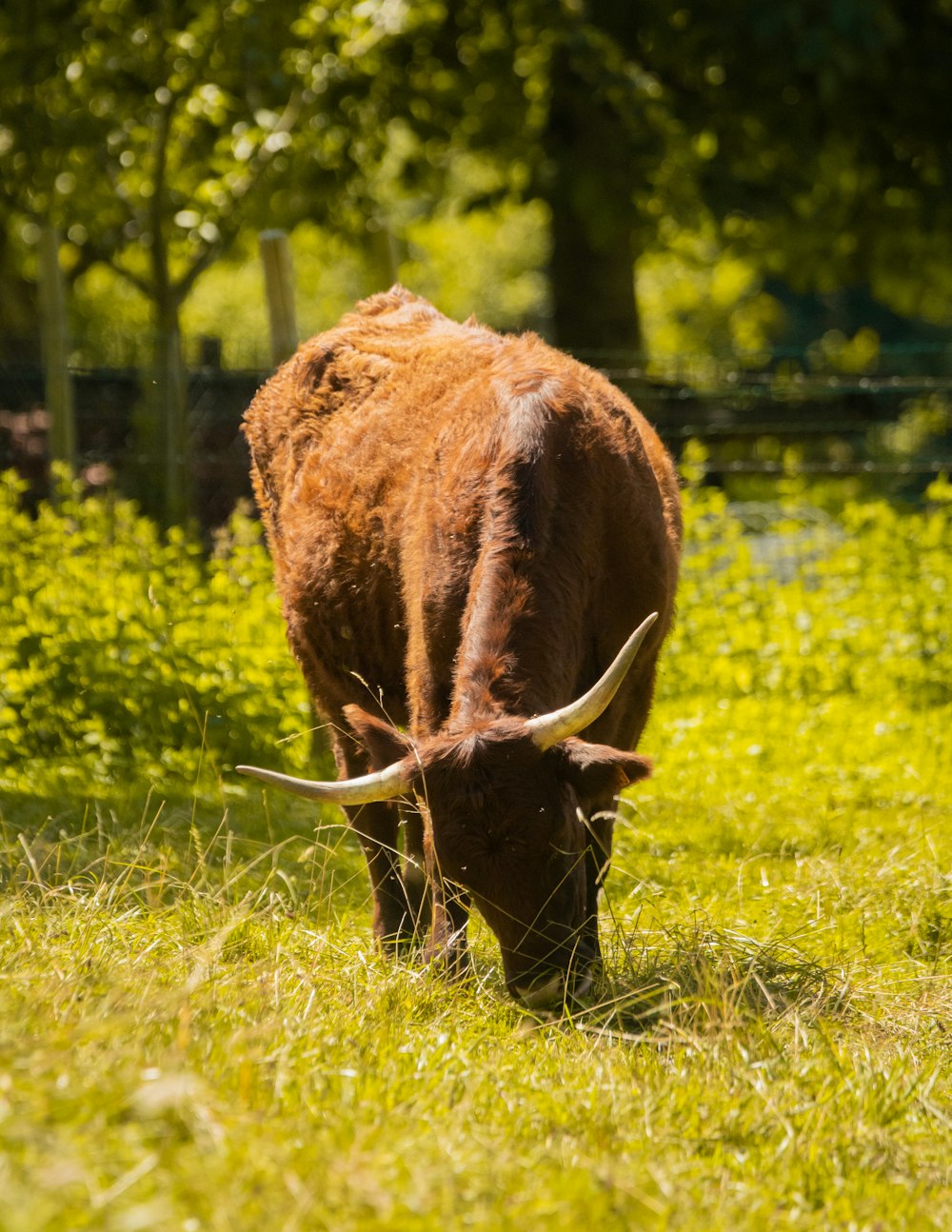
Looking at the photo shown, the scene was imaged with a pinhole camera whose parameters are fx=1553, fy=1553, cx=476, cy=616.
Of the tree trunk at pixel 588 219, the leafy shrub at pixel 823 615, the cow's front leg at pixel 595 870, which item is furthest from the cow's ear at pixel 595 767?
the tree trunk at pixel 588 219

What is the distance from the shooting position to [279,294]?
9.03 m

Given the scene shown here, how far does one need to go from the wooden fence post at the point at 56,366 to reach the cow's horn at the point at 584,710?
633 centimetres

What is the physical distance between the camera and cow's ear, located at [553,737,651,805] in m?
4.27

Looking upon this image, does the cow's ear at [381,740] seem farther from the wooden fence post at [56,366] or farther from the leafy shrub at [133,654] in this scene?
the wooden fence post at [56,366]

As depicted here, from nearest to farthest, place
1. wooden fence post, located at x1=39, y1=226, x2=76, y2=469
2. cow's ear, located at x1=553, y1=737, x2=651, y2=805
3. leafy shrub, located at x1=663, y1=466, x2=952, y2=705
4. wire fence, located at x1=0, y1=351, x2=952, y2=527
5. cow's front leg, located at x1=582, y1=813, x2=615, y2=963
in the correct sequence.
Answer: cow's ear, located at x1=553, y1=737, x2=651, y2=805
cow's front leg, located at x1=582, y1=813, x2=615, y2=963
leafy shrub, located at x1=663, y1=466, x2=952, y2=705
wooden fence post, located at x1=39, y1=226, x2=76, y2=469
wire fence, located at x1=0, y1=351, x2=952, y2=527

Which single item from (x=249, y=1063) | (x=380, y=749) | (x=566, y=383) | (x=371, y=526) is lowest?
(x=249, y=1063)

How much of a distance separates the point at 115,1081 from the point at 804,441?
20027 mm

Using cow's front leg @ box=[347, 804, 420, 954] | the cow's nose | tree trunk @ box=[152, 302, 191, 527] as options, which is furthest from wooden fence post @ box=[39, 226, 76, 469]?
the cow's nose

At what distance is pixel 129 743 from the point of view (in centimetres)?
729

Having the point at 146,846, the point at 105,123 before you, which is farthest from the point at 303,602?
the point at 105,123

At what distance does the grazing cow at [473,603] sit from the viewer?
4.22 metres

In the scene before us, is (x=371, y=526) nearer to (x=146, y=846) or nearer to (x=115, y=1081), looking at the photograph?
(x=146, y=846)

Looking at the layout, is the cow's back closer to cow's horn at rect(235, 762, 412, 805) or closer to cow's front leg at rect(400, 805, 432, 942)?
cow's front leg at rect(400, 805, 432, 942)

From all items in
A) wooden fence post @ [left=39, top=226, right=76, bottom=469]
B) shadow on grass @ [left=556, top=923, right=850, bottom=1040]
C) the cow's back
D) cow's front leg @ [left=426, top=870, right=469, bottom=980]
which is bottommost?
shadow on grass @ [left=556, top=923, right=850, bottom=1040]
